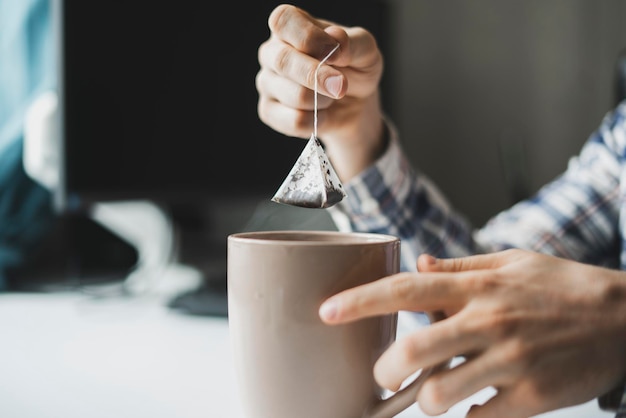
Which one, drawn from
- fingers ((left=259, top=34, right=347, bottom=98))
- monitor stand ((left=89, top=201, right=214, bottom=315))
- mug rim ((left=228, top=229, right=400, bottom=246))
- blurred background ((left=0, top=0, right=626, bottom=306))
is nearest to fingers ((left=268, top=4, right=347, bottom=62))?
fingers ((left=259, top=34, right=347, bottom=98))

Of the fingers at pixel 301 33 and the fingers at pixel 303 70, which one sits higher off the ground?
the fingers at pixel 301 33

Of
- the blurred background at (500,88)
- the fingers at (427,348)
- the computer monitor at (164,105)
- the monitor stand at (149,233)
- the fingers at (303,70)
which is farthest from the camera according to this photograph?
the blurred background at (500,88)

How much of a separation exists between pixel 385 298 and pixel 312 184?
11 cm

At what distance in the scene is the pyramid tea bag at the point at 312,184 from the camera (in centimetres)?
41

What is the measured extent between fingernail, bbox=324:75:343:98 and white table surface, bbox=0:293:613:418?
23 cm

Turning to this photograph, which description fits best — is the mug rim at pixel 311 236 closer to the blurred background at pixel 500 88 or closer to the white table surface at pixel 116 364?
the white table surface at pixel 116 364

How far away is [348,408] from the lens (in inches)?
14.2

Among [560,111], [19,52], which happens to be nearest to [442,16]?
[560,111]

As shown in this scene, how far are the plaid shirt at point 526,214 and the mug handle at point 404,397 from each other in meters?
0.36

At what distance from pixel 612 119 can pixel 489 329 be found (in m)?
0.60

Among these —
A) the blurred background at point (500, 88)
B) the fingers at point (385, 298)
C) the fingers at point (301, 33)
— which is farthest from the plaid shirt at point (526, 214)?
the blurred background at point (500, 88)

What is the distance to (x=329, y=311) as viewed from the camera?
33 centimetres

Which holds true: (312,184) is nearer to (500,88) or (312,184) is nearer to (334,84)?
(334,84)

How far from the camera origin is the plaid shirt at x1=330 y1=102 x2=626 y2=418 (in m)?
0.73
